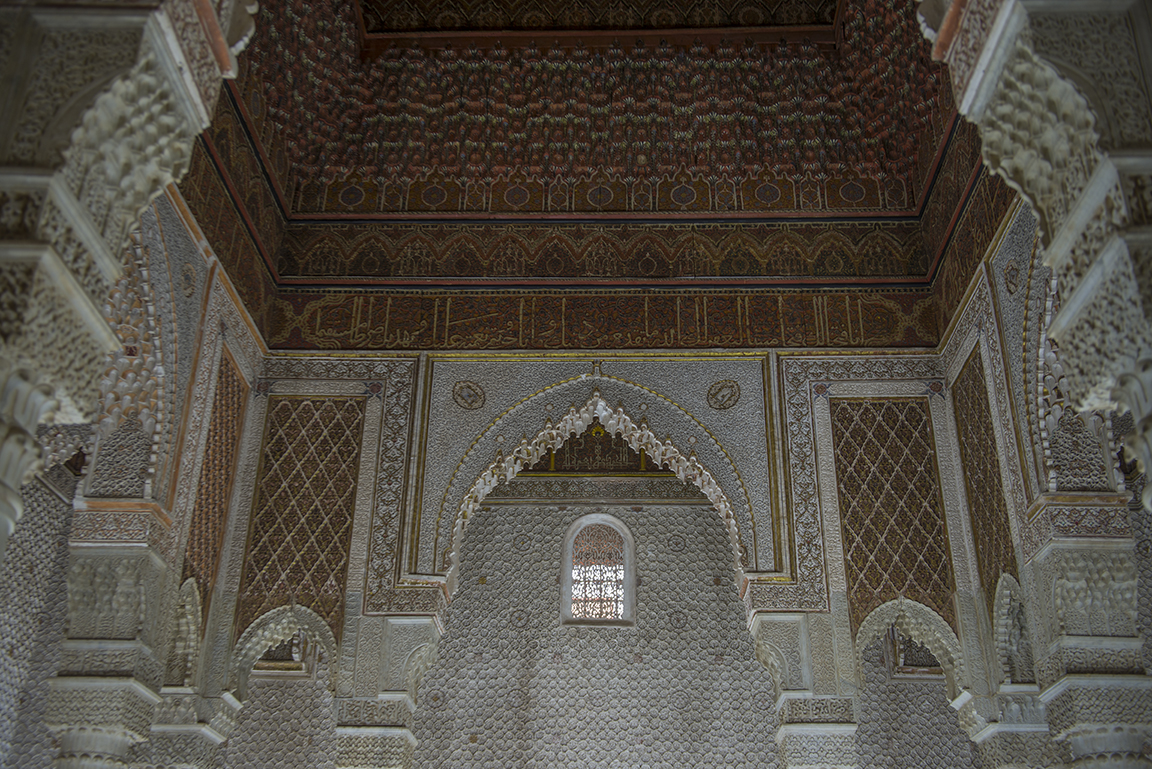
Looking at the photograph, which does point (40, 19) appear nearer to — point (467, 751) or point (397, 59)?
point (397, 59)

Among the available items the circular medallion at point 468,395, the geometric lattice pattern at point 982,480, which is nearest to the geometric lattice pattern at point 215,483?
the circular medallion at point 468,395

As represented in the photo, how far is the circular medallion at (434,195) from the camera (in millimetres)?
7449

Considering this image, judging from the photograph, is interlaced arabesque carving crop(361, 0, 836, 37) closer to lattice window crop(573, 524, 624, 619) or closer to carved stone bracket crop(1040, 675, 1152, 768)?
lattice window crop(573, 524, 624, 619)

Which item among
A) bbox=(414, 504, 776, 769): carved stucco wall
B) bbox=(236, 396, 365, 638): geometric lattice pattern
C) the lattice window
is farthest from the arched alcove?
bbox=(236, 396, 365, 638): geometric lattice pattern

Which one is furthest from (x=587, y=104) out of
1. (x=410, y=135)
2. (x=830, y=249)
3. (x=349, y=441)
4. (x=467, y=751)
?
(x=467, y=751)

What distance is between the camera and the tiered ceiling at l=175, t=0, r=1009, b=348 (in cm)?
704

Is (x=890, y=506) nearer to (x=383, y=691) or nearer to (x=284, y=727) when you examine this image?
(x=383, y=691)

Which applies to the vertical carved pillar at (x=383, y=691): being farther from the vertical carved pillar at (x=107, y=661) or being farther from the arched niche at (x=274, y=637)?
the vertical carved pillar at (x=107, y=661)

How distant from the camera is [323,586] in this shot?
20.8 feet

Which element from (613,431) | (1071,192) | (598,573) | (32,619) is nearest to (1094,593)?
(1071,192)

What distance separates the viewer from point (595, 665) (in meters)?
8.55

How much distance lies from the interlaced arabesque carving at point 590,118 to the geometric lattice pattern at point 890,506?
1.69 m

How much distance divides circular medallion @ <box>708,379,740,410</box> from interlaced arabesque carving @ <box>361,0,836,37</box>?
100.0 inches

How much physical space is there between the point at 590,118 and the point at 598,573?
3.83 metres
